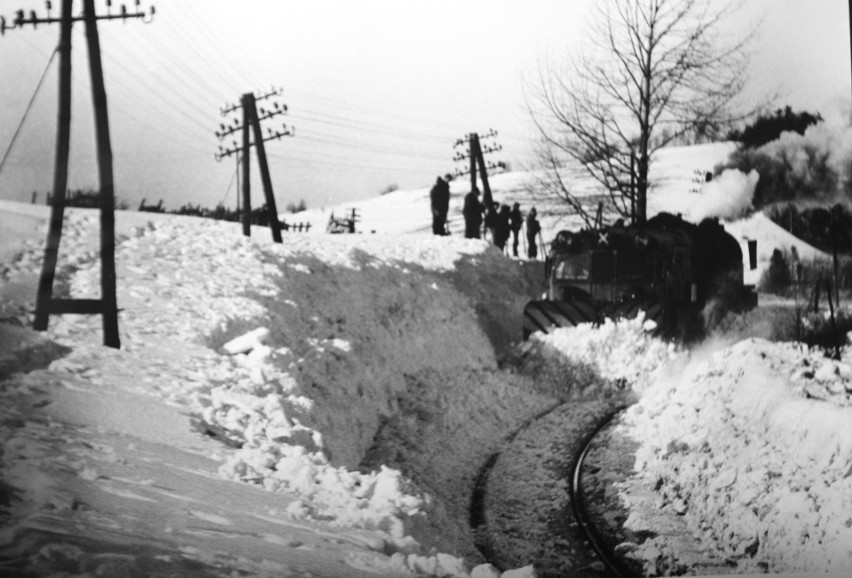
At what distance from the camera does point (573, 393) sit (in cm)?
381

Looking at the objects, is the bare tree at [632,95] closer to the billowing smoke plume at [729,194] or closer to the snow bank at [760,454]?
the billowing smoke plume at [729,194]

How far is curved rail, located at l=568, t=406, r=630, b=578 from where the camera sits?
2.84 metres

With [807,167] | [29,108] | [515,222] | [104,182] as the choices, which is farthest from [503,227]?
[29,108]

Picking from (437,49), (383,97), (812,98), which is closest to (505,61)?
(437,49)

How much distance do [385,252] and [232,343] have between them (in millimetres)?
881

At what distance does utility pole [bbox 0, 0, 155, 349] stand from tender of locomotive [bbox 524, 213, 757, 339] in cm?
208

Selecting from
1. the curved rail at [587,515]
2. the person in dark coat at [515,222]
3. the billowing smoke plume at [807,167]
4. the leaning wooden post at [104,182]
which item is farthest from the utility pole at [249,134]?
the billowing smoke plume at [807,167]

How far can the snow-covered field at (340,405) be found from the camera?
93.4 inches

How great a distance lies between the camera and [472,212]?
138 inches

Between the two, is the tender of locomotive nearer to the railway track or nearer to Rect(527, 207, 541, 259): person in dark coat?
Rect(527, 207, 541, 259): person in dark coat

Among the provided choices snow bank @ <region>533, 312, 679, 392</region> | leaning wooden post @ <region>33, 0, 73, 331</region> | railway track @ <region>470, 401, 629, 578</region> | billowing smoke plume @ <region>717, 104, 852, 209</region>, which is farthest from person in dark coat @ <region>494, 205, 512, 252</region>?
leaning wooden post @ <region>33, 0, 73, 331</region>

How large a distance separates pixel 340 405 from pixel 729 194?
7.50 feet

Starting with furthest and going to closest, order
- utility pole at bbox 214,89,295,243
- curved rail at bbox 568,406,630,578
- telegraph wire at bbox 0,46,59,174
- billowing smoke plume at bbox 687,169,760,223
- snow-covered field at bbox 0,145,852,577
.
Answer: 1. billowing smoke plume at bbox 687,169,760,223
2. utility pole at bbox 214,89,295,243
3. curved rail at bbox 568,406,630,578
4. telegraph wire at bbox 0,46,59,174
5. snow-covered field at bbox 0,145,852,577

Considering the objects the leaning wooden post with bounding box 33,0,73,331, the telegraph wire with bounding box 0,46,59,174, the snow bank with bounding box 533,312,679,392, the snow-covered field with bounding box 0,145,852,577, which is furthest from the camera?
the snow bank with bounding box 533,312,679,392
